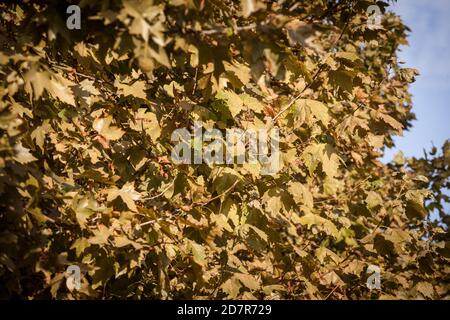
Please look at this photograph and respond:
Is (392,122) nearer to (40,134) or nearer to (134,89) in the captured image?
(134,89)

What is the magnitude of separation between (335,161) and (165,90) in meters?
1.54

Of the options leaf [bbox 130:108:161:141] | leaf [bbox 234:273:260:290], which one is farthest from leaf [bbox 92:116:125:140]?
leaf [bbox 234:273:260:290]

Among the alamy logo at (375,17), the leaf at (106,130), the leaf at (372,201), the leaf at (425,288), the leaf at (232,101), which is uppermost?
the alamy logo at (375,17)

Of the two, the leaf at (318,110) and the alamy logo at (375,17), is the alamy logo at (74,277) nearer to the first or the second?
the leaf at (318,110)

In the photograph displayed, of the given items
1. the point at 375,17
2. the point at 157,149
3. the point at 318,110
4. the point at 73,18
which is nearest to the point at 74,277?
the point at 157,149

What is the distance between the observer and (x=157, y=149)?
8.94ft

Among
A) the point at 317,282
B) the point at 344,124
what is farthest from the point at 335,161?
the point at 317,282

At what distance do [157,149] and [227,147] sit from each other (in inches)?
24.6

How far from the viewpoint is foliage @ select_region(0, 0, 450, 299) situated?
1638mm

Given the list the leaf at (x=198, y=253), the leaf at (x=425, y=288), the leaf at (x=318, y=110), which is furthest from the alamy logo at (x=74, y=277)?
the leaf at (x=425, y=288)

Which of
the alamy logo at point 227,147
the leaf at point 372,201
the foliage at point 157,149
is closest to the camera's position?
the foliage at point 157,149

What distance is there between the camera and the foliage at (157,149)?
64.5 inches

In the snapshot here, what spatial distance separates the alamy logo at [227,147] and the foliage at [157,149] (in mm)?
82
